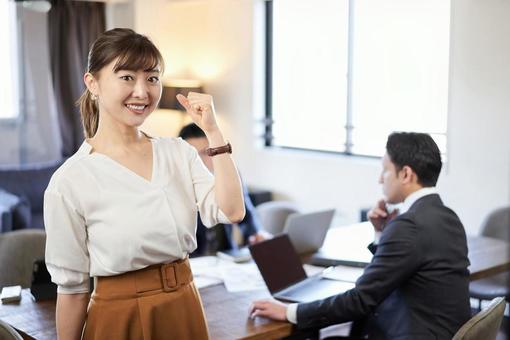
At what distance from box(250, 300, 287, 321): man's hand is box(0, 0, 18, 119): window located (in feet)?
16.6

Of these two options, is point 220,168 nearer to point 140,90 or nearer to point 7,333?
point 140,90

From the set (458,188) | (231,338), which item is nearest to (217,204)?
(231,338)

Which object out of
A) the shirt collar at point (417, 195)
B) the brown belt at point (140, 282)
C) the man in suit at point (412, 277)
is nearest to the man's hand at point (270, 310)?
the man in suit at point (412, 277)

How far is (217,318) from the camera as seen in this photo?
250 cm

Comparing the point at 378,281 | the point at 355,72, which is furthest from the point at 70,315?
the point at 355,72

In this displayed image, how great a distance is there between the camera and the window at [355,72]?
195 inches

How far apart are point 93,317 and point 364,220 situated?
1.89 m

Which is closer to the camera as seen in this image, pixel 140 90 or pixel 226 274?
pixel 140 90

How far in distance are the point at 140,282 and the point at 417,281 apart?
968mm

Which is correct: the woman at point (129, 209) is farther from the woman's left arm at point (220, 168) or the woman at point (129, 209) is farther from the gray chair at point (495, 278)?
the gray chair at point (495, 278)

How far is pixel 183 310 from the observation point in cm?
191

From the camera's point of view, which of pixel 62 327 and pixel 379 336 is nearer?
pixel 62 327

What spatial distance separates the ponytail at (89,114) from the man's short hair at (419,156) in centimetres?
106

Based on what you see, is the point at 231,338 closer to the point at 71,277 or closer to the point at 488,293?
the point at 71,277
